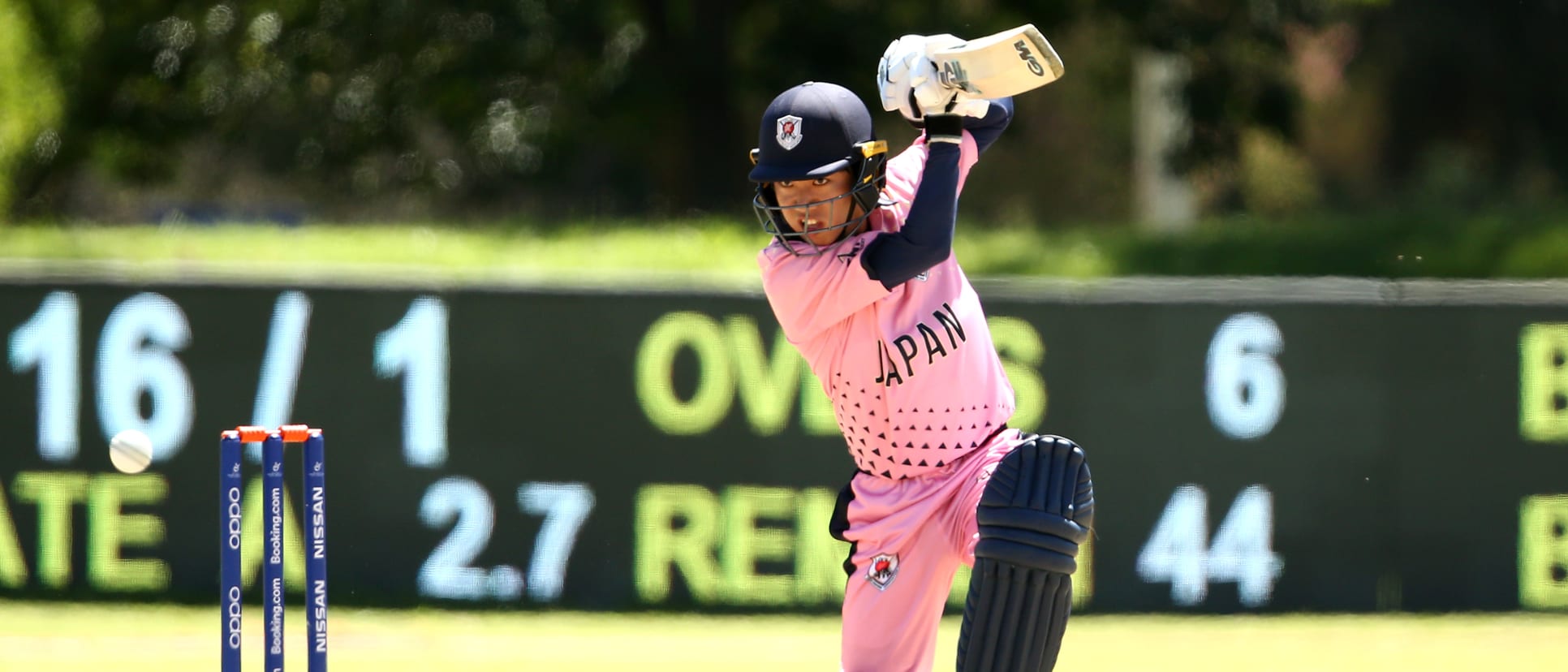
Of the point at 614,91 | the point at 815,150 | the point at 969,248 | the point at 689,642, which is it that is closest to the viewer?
the point at 815,150

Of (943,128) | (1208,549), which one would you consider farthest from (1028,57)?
(1208,549)

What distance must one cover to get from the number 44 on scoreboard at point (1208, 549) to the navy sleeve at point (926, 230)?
162 inches

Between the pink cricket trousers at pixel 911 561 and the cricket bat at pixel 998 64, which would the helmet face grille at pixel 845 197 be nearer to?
the cricket bat at pixel 998 64

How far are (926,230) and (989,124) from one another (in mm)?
659

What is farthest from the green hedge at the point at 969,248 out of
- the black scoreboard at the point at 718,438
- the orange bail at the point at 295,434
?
the orange bail at the point at 295,434

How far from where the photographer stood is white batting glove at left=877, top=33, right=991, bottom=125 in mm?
4270

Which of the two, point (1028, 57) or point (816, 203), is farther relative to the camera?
point (816, 203)

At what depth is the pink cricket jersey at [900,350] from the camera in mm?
4465

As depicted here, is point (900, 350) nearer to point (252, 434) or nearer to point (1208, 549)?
point (252, 434)

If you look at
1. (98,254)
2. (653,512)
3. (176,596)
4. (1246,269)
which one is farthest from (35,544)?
(1246,269)

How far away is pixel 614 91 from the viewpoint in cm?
1594

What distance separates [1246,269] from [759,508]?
3.19 meters

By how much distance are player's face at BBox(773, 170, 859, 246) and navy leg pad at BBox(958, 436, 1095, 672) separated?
712 millimetres

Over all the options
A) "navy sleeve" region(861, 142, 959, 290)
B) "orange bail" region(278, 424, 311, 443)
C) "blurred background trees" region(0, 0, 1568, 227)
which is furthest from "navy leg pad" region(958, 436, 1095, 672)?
"blurred background trees" region(0, 0, 1568, 227)
